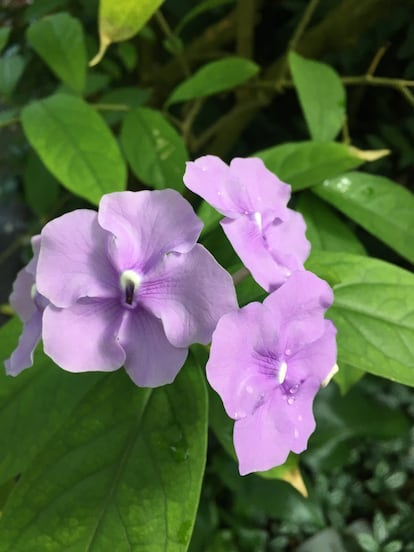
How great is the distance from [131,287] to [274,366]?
13 cm

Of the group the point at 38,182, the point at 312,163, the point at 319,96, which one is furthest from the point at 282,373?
the point at 38,182

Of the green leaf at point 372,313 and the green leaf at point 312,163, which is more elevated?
the green leaf at point 312,163

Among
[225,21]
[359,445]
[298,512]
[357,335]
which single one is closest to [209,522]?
[298,512]

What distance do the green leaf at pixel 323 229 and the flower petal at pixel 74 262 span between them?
0.41 m

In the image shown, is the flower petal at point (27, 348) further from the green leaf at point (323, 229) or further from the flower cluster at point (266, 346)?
the green leaf at point (323, 229)

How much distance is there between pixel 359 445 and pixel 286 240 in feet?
2.39

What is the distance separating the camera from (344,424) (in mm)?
1199

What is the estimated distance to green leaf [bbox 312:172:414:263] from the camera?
2.71 feet

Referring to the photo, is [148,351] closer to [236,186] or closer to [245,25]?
[236,186]

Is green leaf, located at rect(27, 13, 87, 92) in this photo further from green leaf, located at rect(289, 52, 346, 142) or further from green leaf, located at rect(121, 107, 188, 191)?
green leaf, located at rect(289, 52, 346, 142)

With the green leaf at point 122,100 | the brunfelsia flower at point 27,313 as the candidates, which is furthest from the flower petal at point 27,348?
the green leaf at point 122,100

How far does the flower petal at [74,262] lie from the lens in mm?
488

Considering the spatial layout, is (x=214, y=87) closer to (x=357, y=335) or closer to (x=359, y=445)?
(x=357, y=335)

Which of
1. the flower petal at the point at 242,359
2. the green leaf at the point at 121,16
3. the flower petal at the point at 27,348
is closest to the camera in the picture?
the flower petal at the point at 242,359
